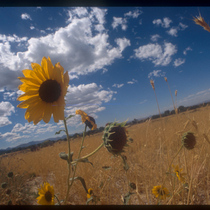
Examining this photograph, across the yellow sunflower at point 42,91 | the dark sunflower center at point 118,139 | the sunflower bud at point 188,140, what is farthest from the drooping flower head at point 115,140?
→ the sunflower bud at point 188,140

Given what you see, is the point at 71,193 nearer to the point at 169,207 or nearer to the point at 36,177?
the point at 169,207

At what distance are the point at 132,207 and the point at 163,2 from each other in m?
1.81

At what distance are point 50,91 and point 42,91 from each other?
0.24ft

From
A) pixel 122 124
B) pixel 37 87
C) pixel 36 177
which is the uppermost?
pixel 37 87

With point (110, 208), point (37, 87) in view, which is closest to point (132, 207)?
point (110, 208)

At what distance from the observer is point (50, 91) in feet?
3.02

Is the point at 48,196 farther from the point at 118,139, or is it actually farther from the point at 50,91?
the point at 50,91

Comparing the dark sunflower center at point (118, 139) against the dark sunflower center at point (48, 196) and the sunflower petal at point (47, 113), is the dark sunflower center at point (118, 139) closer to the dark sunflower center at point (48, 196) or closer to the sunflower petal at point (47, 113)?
the sunflower petal at point (47, 113)

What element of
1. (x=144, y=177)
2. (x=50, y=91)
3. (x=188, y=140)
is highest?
(x=50, y=91)

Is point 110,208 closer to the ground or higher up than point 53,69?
closer to the ground

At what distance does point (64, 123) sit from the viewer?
32.9 inches

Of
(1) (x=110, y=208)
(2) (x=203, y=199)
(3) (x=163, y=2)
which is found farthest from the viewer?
(2) (x=203, y=199)

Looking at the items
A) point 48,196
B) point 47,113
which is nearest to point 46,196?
point 48,196

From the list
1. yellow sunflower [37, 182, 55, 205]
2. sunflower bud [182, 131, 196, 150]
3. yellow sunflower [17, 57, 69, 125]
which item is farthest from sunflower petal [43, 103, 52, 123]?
sunflower bud [182, 131, 196, 150]
